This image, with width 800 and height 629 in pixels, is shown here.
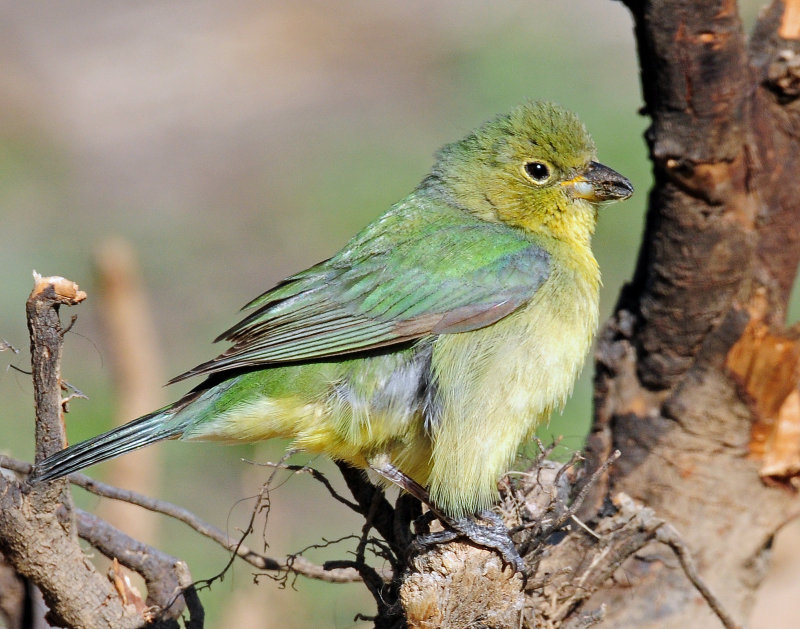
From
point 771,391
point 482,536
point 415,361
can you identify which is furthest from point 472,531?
point 771,391

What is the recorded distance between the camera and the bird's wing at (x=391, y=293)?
12.5 ft

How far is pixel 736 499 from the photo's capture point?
4496mm

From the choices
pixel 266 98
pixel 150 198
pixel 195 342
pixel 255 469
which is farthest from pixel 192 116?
pixel 255 469

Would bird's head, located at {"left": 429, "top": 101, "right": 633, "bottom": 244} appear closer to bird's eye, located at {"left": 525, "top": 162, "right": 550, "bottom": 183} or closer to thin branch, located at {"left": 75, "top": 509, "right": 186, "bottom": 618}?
bird's eye, located at {"left": 525, "top": 162, "right": 550, "bottom": 183}

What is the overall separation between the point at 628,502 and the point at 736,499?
104 centimetres

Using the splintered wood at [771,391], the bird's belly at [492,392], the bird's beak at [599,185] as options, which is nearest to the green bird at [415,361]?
the bird's belly at [492,392]

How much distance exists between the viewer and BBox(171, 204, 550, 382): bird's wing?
380 cm

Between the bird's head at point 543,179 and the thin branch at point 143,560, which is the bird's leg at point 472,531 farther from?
the bird's head at point 543,179

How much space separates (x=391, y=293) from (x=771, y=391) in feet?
5.60

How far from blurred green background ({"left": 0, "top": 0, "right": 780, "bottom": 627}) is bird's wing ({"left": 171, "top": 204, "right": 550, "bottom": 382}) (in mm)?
1813

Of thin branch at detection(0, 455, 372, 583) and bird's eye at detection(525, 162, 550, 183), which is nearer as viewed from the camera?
thin branch at detection(0, 455, 372, 583)

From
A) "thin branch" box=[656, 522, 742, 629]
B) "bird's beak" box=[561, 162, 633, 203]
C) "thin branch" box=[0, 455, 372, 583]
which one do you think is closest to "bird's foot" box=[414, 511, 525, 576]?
"thin branch" box=[0, 455, 372, 583]

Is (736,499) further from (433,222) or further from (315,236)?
(315,236)

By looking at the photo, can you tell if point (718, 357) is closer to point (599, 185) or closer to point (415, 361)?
point (599, 185)
